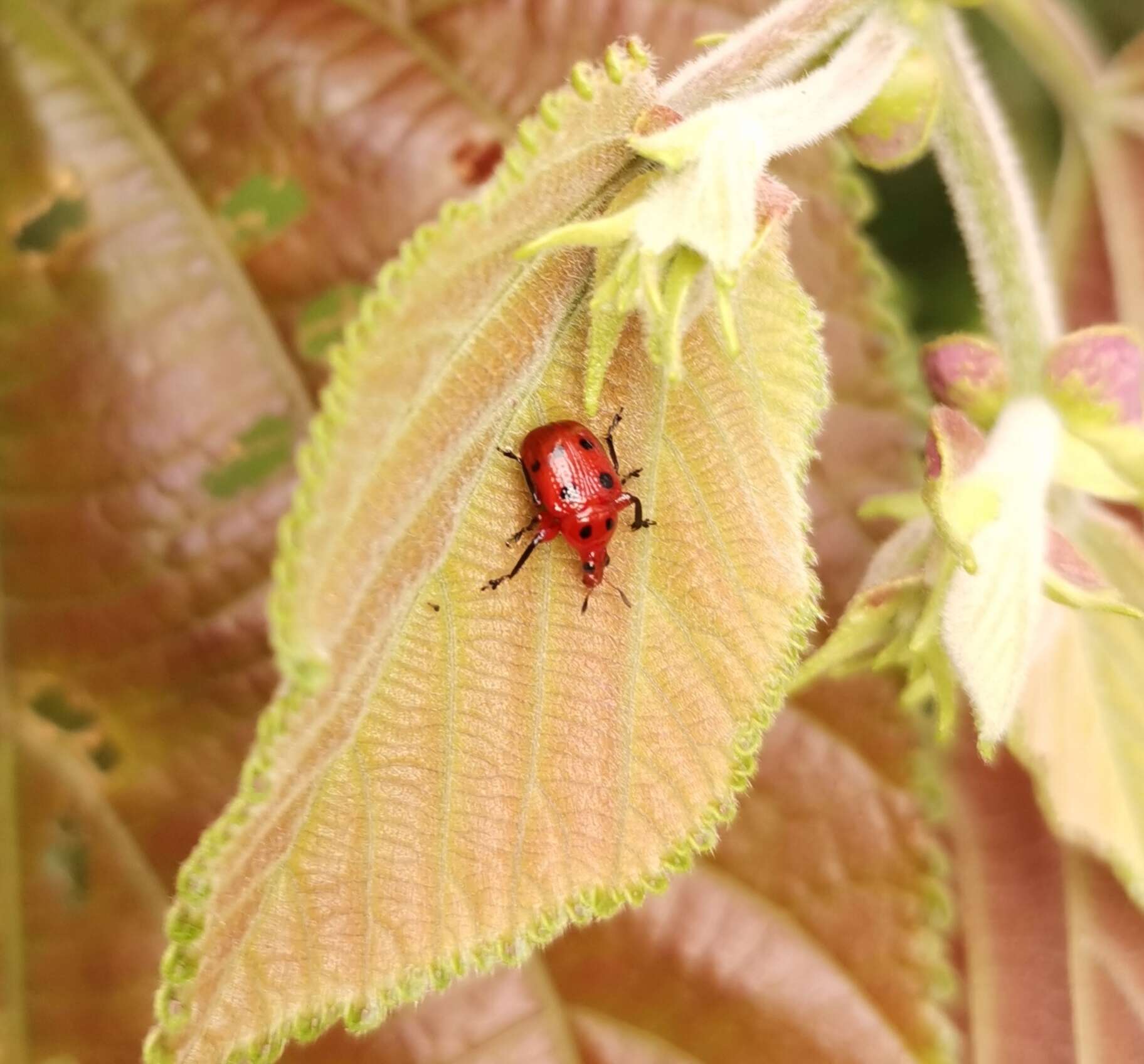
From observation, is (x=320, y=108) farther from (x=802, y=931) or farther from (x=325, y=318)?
(x=802, y=931)

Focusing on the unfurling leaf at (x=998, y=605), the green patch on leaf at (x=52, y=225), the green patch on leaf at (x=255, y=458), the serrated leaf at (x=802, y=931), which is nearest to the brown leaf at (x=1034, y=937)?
the serrated leaf at (x=802, y=931)

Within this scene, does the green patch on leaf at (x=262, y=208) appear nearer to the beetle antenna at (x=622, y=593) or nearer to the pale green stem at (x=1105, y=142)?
the beetle antenna at (x=622, y=593)

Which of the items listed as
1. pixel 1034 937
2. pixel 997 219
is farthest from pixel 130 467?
pixel 1034 937

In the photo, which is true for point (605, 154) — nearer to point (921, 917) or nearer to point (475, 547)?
point (475, 547)

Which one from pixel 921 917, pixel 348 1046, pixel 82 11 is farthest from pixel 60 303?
pixel 921 917

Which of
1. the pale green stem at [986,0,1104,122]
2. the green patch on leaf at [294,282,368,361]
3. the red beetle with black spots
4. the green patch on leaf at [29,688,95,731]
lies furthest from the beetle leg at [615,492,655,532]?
the pale green stem at [986,0,1104,122]

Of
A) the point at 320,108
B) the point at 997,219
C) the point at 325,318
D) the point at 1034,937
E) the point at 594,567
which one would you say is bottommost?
the point at 1034,937
